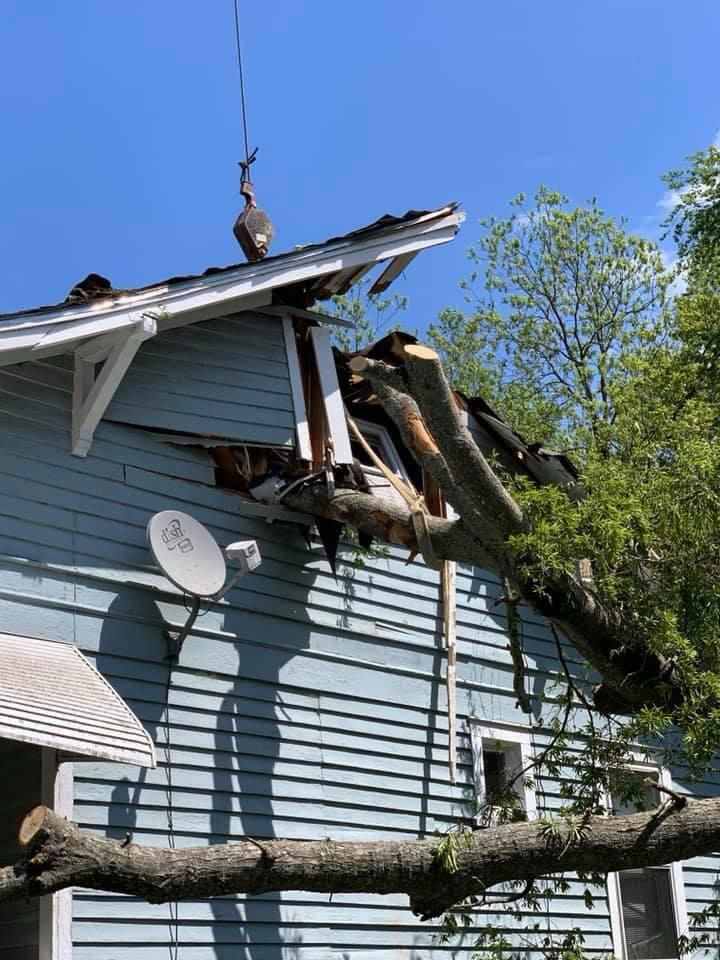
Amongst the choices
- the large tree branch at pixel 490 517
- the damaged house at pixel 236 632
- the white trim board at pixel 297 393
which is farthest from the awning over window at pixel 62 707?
the white trim board at pixel 297 393

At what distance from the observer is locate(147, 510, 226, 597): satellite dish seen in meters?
8.30

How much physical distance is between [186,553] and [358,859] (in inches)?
107

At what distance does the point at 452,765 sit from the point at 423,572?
1691 millimetres

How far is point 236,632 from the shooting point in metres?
9.25

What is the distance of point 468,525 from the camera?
836 centimetres

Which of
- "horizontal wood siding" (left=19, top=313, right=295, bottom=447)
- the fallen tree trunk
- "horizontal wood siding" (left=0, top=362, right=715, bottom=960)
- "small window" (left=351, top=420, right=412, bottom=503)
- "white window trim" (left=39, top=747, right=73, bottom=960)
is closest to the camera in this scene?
the fallen tree trunk

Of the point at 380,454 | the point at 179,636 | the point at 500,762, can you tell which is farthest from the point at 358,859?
the point at 380,454

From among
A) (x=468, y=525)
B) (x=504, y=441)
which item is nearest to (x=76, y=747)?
(x=468, y=525)

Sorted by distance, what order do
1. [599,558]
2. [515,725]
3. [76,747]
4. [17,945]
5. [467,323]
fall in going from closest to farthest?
[76,747], [17,945], [599,558], [515,725], [467,323]

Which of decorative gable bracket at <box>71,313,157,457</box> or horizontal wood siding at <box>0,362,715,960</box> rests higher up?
decorative gable bracket at <box>71,313,157,457</box>

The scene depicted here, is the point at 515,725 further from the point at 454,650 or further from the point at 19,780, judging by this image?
the point at 19,780

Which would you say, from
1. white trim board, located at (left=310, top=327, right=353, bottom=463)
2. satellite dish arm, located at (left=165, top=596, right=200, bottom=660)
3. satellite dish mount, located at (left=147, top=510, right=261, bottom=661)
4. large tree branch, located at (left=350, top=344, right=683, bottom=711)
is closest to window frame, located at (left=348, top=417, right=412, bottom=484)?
white trim board, located at (left=310, top=327, right=353, bottom=463)

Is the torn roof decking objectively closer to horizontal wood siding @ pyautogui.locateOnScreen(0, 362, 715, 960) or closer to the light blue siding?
the light blue siding

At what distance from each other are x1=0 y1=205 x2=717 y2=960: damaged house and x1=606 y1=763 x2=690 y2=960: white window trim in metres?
0.04
